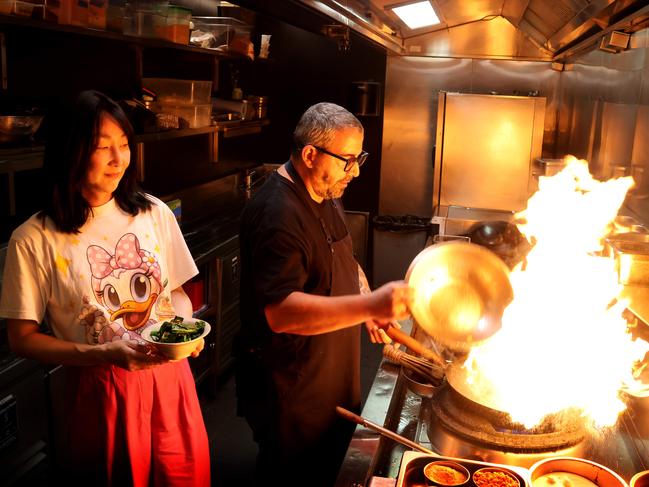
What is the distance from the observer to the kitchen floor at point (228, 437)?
131 inches

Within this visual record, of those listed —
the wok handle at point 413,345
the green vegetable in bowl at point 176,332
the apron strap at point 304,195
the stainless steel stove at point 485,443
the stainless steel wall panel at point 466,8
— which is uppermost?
the stainless steel wall panel at point 466,8

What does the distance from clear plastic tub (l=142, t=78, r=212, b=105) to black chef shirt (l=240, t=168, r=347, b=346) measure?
7.50 feet

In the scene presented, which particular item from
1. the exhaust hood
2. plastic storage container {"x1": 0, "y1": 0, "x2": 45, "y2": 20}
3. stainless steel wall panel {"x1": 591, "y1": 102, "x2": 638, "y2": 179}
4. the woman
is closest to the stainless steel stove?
the woman

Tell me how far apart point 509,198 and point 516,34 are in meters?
1.63

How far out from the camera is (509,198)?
235 inches

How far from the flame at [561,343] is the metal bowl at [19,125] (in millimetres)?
1896

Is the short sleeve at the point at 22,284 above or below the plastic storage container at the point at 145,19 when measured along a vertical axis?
below

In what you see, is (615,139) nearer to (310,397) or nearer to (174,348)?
(310,397)

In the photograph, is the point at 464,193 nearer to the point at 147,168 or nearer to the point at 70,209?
the point at 147,168

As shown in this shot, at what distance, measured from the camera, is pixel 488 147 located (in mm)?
5852

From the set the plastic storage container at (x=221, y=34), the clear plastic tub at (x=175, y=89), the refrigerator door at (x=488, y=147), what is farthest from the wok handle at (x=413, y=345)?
the refrigerator door at (x=488, y=147)

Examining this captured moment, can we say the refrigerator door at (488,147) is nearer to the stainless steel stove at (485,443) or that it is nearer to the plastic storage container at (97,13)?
the plastic storage container at (97,13)

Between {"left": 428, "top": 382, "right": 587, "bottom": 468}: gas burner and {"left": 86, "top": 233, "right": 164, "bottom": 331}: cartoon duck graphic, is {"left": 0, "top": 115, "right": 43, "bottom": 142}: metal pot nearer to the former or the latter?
{"left": 86, "top": 233, "right": 164, "bottom": 331}: cartoon duck graphic

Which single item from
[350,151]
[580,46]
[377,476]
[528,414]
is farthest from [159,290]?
[580,46]
